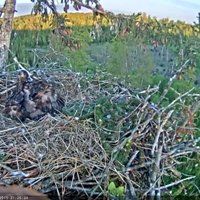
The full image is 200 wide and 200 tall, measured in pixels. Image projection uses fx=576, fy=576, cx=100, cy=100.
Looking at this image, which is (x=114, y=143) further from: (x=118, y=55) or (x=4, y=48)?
(x=118, y=55)

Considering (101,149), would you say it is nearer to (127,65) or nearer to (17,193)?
(17,193)

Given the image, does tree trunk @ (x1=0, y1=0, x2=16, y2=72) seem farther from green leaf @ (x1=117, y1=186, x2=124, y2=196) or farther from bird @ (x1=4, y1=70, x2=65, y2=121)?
green leaf @ (x1=117, y1=186, x2=124, y2=196)

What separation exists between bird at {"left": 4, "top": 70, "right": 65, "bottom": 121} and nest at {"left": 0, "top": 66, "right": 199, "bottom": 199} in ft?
0.27

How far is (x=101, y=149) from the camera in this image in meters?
2.28

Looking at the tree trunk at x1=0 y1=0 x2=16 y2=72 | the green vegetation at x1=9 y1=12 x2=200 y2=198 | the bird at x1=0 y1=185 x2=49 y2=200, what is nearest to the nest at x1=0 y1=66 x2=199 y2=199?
the green vegetation at x1=9 y1=12 x2=200 y2=198

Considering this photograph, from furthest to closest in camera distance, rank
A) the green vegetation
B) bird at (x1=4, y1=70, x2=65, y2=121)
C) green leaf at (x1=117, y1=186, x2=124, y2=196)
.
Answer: bird at (x1=4, y1=70, x2=65, y2=121)
the green vegetation
green leaf at (x1=117, y1=186, x2=124, y2=196)

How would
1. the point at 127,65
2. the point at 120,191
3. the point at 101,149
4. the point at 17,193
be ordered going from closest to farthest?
the point at 17,193 → the point at 120,191 → the point at 101,149 → the point at 127,65

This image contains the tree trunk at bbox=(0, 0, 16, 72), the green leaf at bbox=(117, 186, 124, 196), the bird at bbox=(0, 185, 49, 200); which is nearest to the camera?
the bird at bbox=(0, 185, 49, 200)

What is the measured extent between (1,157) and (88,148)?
343 mm

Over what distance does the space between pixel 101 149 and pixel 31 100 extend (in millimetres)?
589

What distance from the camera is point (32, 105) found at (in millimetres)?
2689

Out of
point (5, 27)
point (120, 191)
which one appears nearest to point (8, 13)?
point (5, 27)

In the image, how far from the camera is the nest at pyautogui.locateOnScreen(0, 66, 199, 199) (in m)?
2.11

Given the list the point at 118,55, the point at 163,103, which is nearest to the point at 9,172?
the point at 163,103
